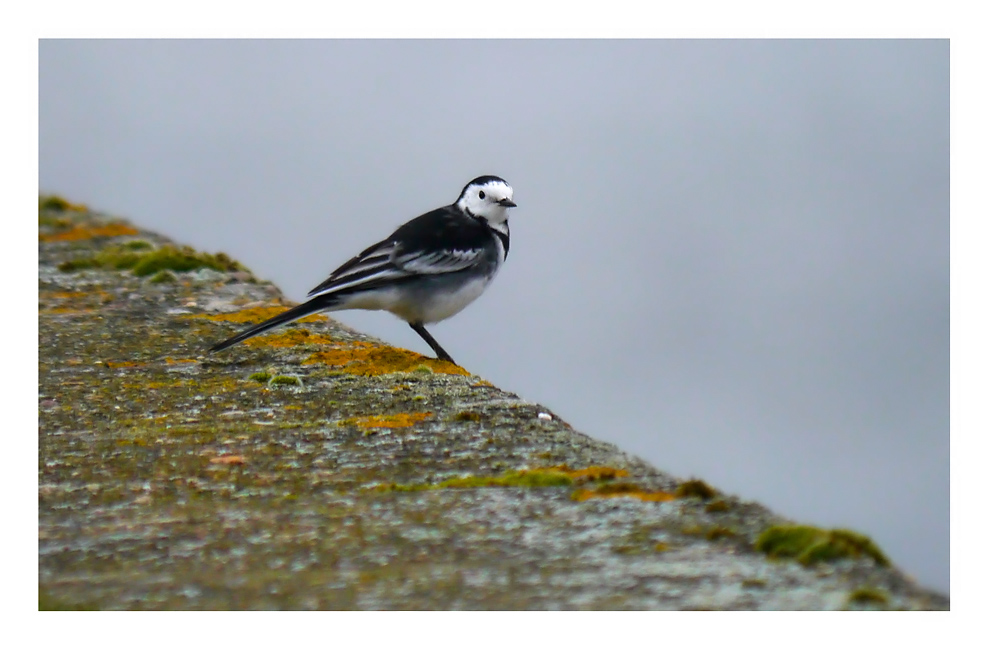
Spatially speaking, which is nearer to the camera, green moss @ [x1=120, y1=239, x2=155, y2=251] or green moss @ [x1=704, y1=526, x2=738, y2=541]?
green moss @ [x1=704, y1=526, x2=738, y2=541]

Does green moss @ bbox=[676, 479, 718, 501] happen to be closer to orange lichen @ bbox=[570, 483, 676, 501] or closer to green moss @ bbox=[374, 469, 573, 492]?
orange lichen @ bbox=[570, 483, 676, 501]

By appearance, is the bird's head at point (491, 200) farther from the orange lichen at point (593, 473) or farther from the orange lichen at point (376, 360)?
the orange lichen at point (593, 473)

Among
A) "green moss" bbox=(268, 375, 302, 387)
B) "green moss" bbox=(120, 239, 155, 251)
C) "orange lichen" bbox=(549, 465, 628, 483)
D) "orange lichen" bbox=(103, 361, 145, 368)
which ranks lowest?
"orange lichen" bbox=(549, 465, 628, 483)

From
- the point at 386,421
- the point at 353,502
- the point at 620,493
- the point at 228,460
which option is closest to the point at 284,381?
the point at 386,421

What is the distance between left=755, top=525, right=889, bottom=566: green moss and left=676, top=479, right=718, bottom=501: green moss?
373 millimetres

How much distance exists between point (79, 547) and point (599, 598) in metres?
1.43

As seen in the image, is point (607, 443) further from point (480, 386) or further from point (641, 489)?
point (480, 386)

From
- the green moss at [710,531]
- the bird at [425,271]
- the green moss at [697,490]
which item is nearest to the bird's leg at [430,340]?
the bird at [425,271]

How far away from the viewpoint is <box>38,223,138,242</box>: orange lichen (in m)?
7.45

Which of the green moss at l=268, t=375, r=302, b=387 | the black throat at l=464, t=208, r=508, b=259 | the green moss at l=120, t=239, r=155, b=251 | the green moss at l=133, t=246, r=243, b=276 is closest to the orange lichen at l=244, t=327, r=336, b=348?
the green moss at l=268, t=375, r=302, b=387

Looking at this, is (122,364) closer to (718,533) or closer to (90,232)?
(90,232)

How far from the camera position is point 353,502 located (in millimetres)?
3488

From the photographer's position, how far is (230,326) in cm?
580

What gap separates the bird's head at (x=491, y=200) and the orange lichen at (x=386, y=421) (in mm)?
3911
